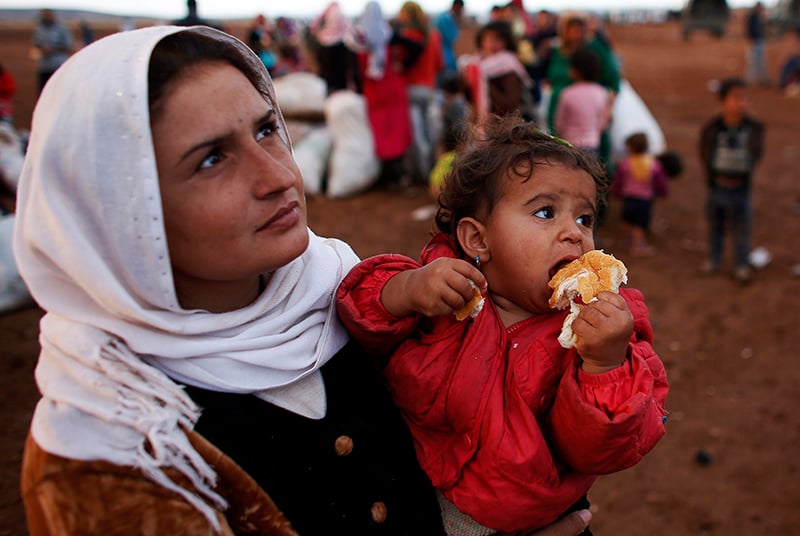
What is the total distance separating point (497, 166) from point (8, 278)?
156 inches

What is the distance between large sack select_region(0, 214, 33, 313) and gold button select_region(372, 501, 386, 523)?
3746mm

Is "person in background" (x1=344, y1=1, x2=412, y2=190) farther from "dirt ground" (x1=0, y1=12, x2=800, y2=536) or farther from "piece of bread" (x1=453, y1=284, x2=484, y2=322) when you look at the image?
"piece of bread" (x1=453, y1=284, x2=484, y2=322)

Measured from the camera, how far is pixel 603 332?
4.41 ft

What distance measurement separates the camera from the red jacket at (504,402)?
1.40 meters

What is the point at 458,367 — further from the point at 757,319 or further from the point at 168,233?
the point at 757,319

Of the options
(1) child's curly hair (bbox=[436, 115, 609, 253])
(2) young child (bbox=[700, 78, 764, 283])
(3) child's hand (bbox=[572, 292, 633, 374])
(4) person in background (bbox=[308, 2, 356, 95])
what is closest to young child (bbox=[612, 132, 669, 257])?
(2) young child (bbox=[700, 78, 764, 283])

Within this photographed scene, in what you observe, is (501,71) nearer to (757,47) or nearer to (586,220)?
(586,220)

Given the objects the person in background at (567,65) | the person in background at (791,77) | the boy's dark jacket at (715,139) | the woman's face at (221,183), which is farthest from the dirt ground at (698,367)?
the person in background at (791,77)

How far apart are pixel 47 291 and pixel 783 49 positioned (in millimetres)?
31165

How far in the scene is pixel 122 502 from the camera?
1.22 metres

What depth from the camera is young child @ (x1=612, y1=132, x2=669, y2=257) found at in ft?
23.4

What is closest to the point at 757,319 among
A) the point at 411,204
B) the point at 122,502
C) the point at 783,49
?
the point at 411,204

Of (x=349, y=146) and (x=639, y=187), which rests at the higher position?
(x=349, y=146)

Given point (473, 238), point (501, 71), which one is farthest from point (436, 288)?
point (501, 71)
